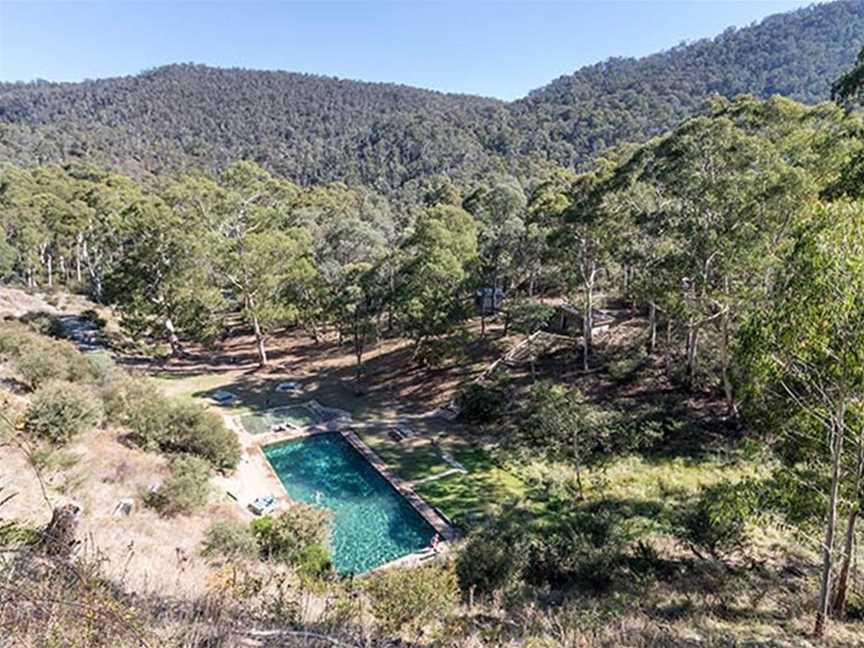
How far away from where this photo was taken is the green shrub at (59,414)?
1337cm

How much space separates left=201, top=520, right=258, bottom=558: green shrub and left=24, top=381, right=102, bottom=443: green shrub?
18.8ft

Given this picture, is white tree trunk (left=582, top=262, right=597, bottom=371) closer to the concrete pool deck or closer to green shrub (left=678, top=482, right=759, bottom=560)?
the concrete pool deck

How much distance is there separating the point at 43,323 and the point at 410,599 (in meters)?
29.5

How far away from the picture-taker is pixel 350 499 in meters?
16.8

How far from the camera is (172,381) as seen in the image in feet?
86.3

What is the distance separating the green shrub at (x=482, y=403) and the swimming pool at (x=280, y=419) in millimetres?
6395

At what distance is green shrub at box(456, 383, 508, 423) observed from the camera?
2123 centimetres

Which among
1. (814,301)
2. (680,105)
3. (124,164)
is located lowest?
(814,301)

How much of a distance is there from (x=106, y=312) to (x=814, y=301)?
4312 centimetres

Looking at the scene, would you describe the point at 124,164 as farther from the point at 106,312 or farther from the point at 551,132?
the point at 551,132

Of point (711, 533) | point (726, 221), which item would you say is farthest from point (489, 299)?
point (711, 533)

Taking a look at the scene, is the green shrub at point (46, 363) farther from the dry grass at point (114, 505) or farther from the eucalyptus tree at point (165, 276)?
the eucalyptus tree at point (165, 276)

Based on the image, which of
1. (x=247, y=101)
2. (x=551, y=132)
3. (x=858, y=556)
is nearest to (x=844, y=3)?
(x=551, y=132)

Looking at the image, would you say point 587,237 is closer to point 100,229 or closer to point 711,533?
point 711,533
